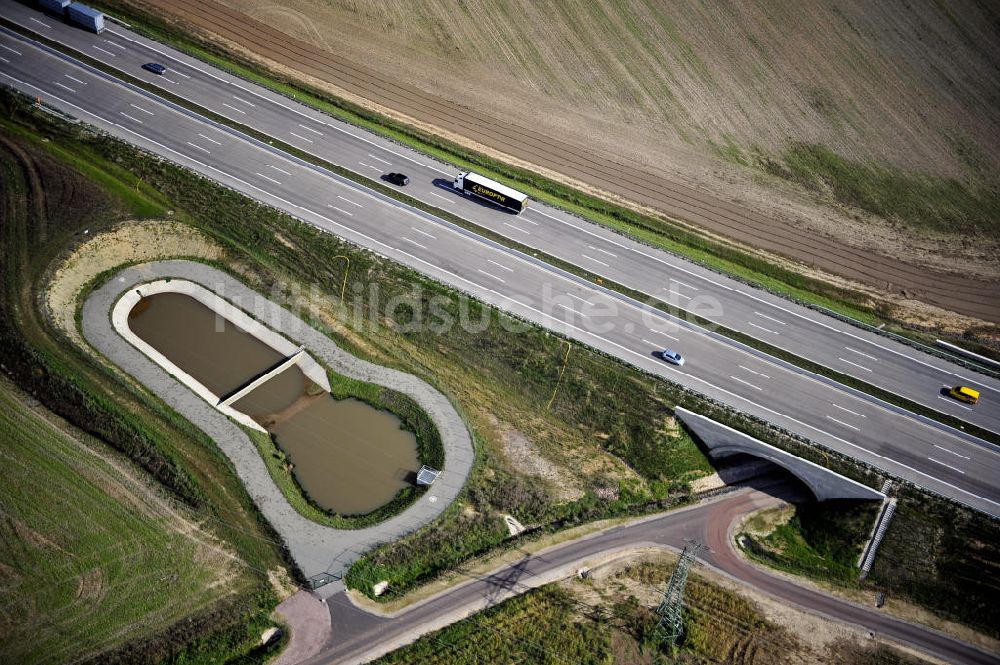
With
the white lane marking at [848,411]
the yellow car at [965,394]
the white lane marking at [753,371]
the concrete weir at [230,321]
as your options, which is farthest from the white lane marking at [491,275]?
the yellow car at [965,394]

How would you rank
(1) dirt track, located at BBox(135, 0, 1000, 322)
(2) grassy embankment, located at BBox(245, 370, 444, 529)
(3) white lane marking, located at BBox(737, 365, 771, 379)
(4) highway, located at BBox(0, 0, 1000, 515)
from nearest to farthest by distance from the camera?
(2) grassy embankment, located at BBox(245, 370, 444, 529)
(4) highway, located at BBox(0, 0, 1000, 515)
(3) white lane marking, located at BBox(737, 365, 771, 379)
(1) dirt track, located at BBox(135, 0, 1000, 322)

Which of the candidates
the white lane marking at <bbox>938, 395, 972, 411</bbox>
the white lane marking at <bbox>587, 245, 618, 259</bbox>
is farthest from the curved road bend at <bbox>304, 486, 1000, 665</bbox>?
the white lane marking at <bbox>587, 245, 618, 259</bbox>

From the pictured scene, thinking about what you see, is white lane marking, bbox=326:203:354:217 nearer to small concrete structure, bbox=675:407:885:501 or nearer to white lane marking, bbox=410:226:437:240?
white lane marking, bbox=410:226:437:240

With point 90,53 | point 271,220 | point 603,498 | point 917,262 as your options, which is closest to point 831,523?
point 603,498

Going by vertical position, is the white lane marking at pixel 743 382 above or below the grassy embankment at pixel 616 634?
above

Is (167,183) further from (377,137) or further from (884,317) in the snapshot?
(884,317)

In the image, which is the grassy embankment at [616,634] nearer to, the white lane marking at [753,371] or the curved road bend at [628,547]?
the curved road bend at [628,547]

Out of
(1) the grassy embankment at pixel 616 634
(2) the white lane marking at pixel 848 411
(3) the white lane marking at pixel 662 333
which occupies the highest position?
(3) the white lane marking at pixel 662 333
